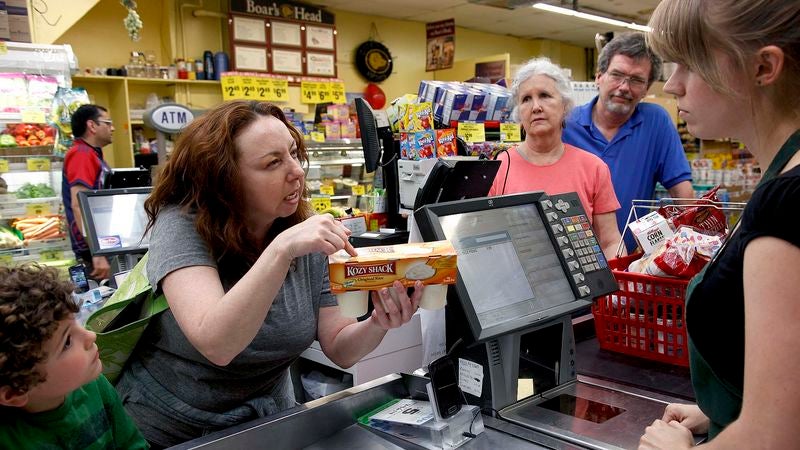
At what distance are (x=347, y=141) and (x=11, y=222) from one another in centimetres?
261

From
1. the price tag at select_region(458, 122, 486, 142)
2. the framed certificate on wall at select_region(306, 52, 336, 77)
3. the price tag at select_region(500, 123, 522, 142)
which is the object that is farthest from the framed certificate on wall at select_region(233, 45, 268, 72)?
the price tag at select_region(458, 122, 486, 142)

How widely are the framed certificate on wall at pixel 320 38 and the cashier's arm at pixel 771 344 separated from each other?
8.24 m

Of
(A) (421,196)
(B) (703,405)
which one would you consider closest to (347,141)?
(A) (421,196)

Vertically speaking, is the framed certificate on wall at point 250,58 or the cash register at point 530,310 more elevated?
the framed certificate on wall at point 250,58

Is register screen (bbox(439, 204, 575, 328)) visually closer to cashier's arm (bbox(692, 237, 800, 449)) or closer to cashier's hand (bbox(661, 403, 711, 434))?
cashier's hand (bbox(661, 403, 711, 434))

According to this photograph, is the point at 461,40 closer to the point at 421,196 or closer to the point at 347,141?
the point at 347,141

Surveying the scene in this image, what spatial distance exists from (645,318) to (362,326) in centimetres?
74

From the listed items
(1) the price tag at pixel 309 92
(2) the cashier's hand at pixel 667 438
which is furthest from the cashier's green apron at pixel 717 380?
(1) the price tag at pixel 309 92

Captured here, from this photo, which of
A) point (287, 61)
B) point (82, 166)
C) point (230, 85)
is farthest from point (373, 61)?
point (82, 166)

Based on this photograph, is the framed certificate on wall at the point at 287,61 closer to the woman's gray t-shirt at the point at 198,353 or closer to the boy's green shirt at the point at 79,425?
the woman's gray t-shirt at the point at 198,353

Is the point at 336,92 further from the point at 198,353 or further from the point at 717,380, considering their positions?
the point at 717,380

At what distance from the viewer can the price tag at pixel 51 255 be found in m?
4.22

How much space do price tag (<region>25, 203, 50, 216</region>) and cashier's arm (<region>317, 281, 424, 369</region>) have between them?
140 inches

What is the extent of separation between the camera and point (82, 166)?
4.67 meters
